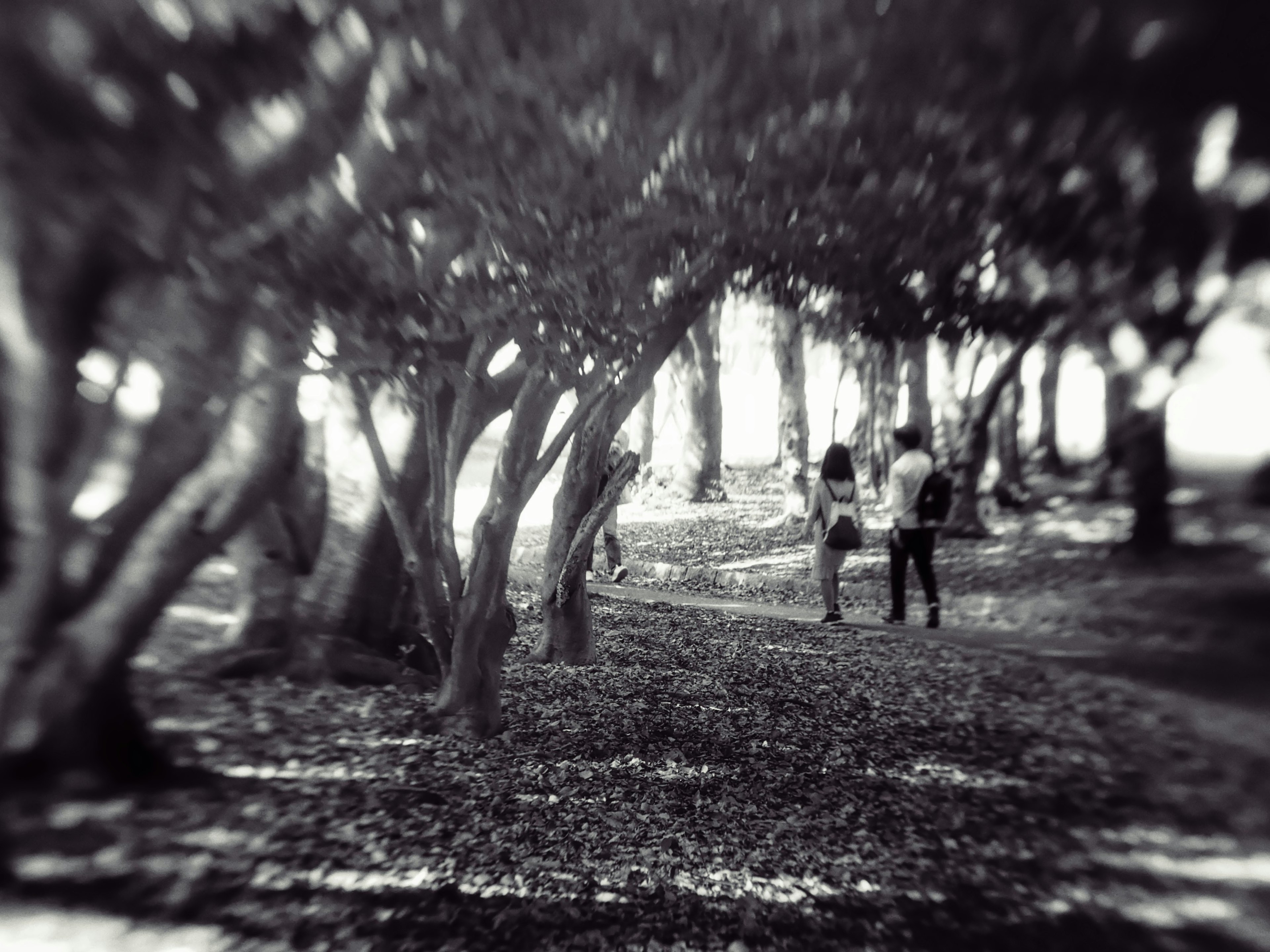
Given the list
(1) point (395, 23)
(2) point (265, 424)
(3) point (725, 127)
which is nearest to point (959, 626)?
(3) point (725, 127)

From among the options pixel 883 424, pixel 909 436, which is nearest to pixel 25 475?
pixel 909 436

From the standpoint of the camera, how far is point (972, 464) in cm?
596

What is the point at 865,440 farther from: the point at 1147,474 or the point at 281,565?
the point at 1147,474

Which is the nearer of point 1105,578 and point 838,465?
point 1105,578

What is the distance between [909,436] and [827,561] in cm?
217

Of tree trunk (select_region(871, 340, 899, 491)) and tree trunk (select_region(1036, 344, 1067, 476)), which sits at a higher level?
tree trunk (select_region(871, 340, 899, 491))

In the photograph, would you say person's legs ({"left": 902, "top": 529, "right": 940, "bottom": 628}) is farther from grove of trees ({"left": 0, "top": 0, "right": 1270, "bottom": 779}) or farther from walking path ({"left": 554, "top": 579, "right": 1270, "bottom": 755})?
grove of trees ({"left": 0, "top": 0, "right": 1270, "bottom": 779})

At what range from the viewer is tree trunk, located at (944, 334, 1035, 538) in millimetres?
4484

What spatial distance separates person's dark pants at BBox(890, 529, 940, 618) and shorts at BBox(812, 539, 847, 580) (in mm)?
1001

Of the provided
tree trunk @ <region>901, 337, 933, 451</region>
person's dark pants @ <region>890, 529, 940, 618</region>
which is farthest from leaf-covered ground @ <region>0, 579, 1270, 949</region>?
tree trunk @ <region>901, 337, 933, 451</region>

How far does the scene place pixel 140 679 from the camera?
3316mm

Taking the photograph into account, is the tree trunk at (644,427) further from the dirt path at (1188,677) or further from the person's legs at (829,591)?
the dirt path at (1188,677)

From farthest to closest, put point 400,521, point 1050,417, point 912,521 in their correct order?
point 912,521
point 400,521
point 1050,417

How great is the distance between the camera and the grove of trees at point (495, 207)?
2270 millimetres
